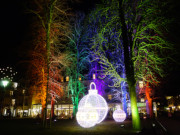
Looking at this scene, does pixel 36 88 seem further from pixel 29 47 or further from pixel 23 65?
pixel 29 47

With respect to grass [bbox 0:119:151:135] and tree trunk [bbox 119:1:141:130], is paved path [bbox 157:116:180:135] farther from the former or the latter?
grass [bbox 0:119:151:135]

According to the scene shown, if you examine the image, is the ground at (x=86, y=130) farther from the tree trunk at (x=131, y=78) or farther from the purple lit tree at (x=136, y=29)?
the purple lit tree at (x=136, y=29)

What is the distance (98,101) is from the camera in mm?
11008

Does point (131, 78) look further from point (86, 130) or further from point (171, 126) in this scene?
point (171, 126)

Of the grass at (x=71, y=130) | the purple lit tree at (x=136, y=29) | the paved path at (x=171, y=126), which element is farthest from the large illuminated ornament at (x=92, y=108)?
the paved path at (x=171, y=126)

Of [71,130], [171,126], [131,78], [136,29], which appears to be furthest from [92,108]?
[171,126]

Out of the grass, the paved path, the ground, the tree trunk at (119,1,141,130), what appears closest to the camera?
the ground

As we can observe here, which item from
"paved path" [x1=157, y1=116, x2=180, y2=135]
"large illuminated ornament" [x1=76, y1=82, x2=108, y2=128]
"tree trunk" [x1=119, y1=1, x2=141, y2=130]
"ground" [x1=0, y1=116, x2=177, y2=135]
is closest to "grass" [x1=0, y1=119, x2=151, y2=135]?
"ground" [x1=0, y1=116, x2=177, y2=135]

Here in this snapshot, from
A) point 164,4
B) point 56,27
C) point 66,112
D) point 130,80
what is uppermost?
point 56,27

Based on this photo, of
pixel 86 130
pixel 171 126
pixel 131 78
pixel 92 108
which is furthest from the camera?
pixel 171 126

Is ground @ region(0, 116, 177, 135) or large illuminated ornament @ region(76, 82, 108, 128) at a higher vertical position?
large illuminated ornament @ region(76, 82, 108, 128)

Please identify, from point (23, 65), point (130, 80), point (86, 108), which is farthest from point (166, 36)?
point (23, 65)

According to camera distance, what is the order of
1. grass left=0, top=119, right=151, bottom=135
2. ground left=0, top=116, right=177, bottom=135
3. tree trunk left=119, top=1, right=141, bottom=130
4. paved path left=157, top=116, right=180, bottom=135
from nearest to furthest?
1. ground left=0, top=116, right=177, bottom=135
2. tree trunk left=119, top=1, right=141, bottom=130
3. grass left=0, top=119, right=151, bottom=135
4. paved path left=157, top=116, right=180, bottom=135

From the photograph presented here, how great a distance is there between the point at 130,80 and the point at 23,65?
15427mm
